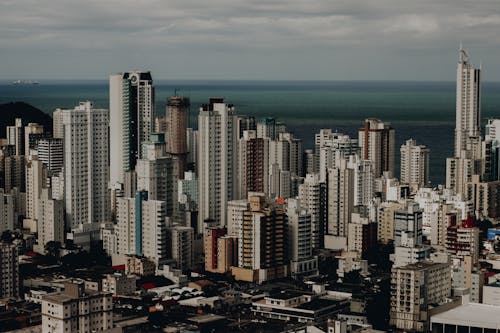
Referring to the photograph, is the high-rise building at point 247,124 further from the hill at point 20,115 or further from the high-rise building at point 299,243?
the high-rise building at point 299,243

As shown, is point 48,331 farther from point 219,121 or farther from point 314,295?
point 219,121

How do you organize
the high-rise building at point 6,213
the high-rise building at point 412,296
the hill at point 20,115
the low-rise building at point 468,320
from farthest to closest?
the hill at point 20,115 < the high-rise building at point 6,213 < the high-rise building at point 412,296 < the low-rise building at point 468,320

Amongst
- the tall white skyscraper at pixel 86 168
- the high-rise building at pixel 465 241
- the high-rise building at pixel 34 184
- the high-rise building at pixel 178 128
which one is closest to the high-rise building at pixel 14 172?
the high-rise building at pixel 34 184

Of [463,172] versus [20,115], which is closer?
[463,172]

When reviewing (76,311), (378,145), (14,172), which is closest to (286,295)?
(76,311)

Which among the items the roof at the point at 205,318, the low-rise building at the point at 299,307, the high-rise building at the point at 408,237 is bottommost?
the roof at the point at 205,318

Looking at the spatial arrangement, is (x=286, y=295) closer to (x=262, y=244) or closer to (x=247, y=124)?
(x=262, y=244)

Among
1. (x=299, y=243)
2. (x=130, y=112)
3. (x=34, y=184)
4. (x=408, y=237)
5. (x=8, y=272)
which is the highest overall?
(x=130, y=112)
